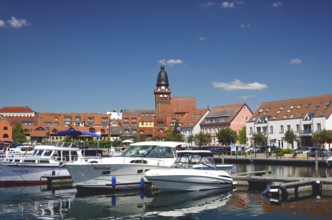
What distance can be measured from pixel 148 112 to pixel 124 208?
159739 millimetres

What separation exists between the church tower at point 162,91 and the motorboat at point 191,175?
132918 mm

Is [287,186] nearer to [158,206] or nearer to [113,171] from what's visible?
[158,206]

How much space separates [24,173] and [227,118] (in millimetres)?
78068

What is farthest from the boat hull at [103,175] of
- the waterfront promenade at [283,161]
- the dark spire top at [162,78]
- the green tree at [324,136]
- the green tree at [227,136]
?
the dark spire top at [162,78]

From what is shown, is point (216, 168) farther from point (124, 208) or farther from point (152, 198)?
point (124, 208)

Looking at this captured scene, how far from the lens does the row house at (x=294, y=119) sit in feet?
282

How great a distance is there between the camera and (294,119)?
90.6 meters

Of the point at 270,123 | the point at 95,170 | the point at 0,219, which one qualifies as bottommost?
the point at 0,219

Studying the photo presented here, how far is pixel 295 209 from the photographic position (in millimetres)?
26453

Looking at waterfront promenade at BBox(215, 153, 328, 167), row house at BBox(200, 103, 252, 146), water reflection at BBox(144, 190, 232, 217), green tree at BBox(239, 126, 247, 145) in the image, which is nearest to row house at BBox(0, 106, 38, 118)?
row house at BBox(200, 103, 252, 146)

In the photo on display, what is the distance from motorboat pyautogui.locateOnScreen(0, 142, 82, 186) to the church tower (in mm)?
124908

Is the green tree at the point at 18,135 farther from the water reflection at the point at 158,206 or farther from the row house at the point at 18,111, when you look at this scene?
the water reflection at the point at 158,206

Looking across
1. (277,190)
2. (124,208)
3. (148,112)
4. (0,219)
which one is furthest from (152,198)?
(148,112)

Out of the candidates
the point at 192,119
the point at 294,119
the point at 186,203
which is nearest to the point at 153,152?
the point at 186,203
